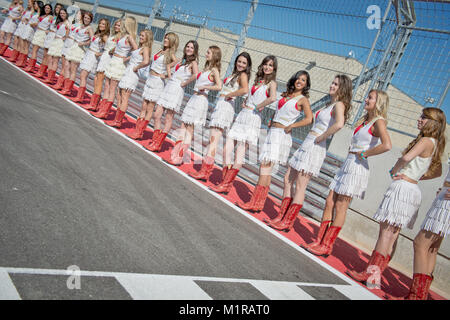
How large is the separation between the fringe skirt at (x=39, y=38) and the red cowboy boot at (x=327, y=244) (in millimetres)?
9758

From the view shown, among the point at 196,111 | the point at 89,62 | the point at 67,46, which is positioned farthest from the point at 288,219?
the point at 67,46

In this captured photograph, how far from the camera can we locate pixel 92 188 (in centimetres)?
336

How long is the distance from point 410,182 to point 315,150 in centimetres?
113

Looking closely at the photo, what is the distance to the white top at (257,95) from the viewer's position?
16.4 feet

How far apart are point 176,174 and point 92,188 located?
2076 mm

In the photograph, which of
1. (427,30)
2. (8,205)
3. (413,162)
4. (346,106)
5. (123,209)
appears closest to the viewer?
(8,205)

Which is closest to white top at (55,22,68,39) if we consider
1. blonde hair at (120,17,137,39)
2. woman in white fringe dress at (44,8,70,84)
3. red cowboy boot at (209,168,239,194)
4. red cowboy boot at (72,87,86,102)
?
woman in white fringe dress at (44,8,70,84)

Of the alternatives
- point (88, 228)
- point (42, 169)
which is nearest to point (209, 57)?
point (42, 169)

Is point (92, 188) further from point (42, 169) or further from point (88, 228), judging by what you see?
point (88, 228)

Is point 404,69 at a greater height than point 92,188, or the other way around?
point 404,69

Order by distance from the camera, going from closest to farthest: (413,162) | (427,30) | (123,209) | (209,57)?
1. (123,209)
2. (413,162)
3. (427,30)
4. (209,57)

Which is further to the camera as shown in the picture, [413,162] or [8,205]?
[413,162]

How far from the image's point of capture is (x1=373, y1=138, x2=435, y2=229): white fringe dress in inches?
142

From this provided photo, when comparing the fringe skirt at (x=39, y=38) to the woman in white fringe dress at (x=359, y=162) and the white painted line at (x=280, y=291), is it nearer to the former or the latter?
the woman in white fringe dress at (x=359, y=162)
